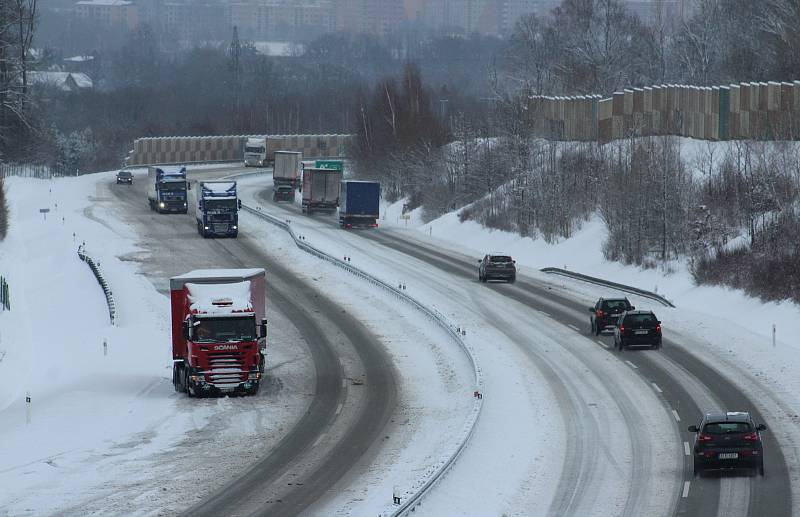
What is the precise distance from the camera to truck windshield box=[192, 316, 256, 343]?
1515 inches

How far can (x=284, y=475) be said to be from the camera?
30.3 meters

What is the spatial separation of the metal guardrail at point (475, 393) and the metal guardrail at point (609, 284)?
9888mm

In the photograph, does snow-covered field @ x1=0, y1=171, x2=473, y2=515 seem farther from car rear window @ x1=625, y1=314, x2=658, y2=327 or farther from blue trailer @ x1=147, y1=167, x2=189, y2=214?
blue trailer @ x1=147, y1=167, x2=189, y2=214

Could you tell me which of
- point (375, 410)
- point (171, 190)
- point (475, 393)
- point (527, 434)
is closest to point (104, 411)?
point (375, 410)

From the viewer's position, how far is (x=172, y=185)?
98.9 metres

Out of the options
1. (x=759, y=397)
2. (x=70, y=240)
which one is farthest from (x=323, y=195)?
(x=759, y=397)

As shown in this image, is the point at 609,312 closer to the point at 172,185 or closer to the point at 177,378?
the point at 177,378

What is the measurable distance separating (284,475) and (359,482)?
1825mm

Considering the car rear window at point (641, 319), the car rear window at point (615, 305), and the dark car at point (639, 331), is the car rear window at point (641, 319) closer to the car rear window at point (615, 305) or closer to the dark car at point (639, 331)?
the dark car at point (639, 331)

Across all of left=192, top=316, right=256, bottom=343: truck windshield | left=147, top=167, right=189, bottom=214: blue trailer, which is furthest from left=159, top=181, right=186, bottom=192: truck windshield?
left=192, top=316, right=256, bottom=343: truck windshield

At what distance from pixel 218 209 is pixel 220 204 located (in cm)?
41

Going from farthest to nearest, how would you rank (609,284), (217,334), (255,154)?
(255,154)
(609,284)
(217,334)

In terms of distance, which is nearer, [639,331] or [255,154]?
[639,331]

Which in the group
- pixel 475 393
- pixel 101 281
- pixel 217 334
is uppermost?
pixel 217 334
